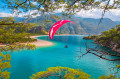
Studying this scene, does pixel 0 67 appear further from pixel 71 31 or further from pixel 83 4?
pixel 71 31

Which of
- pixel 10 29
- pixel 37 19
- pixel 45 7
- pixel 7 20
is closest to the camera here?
pixel 37 19

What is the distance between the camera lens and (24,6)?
4004mm

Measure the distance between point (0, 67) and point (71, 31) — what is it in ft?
451

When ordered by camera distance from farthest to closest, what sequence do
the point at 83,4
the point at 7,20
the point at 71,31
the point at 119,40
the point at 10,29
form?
the point at 71,31 < the point at 119,40 < the point at 10,29 < the point at 7,20 < the point at 83,4

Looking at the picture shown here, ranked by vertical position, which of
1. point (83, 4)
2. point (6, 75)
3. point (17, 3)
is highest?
point (17, 3)

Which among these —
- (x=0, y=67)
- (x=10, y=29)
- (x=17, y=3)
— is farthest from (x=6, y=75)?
(x=17, y=3)

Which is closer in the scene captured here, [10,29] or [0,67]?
[10,29]

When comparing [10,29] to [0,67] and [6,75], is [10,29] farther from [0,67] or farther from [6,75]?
[6,75]

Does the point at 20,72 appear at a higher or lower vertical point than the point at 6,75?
lower

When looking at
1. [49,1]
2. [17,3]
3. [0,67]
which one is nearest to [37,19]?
[49,1]

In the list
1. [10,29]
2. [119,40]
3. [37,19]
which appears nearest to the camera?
[37,19]

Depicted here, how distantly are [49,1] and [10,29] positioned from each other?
3686mm

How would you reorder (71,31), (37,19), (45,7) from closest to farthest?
1. (37,19)
2. (45,7)
3. (71,31)

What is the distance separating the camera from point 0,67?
6684mm
